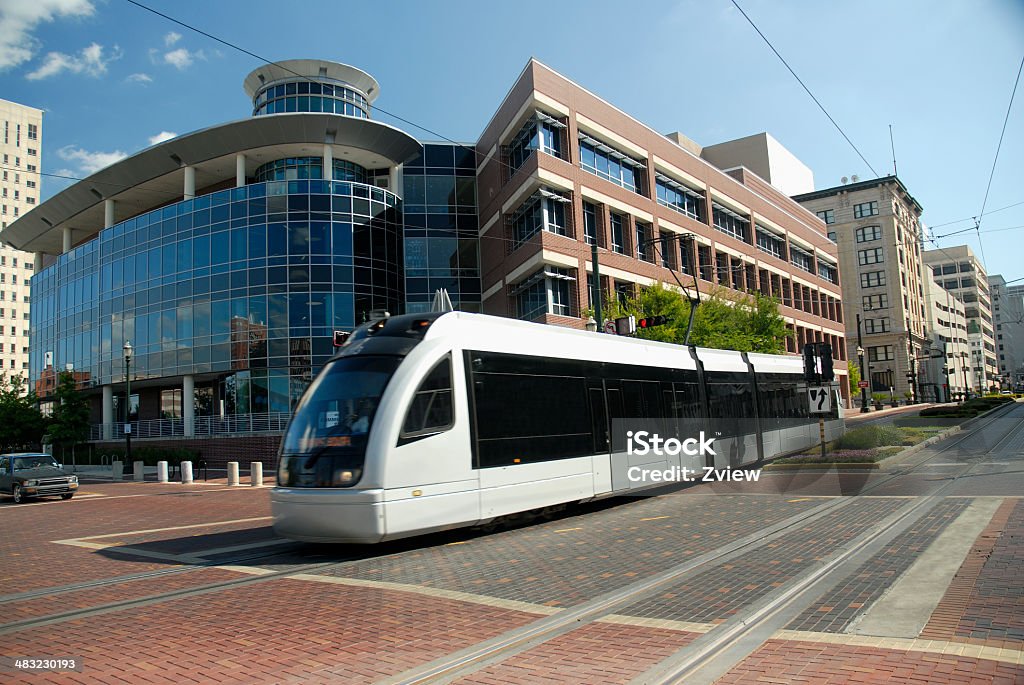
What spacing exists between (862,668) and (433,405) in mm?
6122

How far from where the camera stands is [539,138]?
3434cm

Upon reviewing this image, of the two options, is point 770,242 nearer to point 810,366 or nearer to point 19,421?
point 810,366

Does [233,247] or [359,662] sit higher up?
[233,247]

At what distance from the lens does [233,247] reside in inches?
1499

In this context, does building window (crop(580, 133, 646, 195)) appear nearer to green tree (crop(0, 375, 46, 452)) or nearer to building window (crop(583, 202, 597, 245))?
building window (crop(583, 202, 597, 245))

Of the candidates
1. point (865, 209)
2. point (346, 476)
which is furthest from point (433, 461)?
point (865, 209)

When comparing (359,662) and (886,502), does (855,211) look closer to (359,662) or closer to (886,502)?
(886,502)

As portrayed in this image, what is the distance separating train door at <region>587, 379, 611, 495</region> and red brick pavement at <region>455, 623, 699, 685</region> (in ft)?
21.5

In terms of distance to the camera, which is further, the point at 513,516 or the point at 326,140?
the point at 326,140

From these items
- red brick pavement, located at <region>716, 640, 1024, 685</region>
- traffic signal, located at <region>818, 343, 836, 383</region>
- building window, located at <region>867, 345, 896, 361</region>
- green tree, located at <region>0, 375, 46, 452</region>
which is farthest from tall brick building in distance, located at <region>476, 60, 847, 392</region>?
building window, located at <region>867, 345, 896, 361</region>

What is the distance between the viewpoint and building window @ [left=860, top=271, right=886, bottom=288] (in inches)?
3669

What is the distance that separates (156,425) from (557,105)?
29.6 metres

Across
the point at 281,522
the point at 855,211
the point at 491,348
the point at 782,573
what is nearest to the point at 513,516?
the point at 491,348

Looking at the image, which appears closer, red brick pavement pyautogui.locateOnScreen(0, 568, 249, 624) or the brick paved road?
the brick paved road
